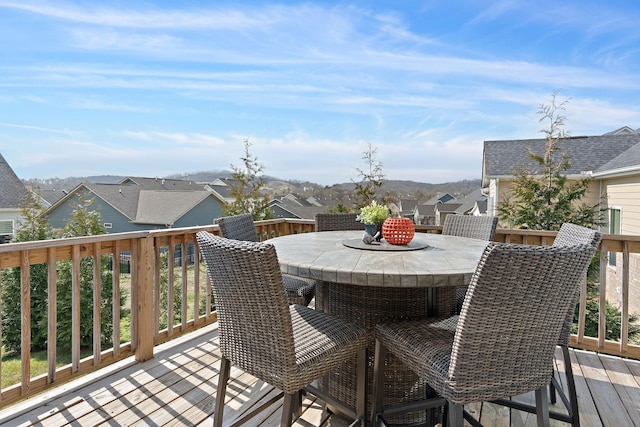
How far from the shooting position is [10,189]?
1020cm

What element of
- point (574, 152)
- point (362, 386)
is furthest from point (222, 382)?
point (574, 152)

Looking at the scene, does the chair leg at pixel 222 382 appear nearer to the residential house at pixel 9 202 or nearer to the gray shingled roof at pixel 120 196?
the residential house at pixel 9 202

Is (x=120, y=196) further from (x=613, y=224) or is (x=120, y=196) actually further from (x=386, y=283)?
(x=613, y=224)

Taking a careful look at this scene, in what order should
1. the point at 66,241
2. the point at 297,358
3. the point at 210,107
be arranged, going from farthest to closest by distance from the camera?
the point at 210,107, the point at 66,241, the point at 297,358

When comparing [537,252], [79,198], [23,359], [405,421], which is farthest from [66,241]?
[79,198]

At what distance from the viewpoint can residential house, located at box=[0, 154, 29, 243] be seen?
31.2 ft

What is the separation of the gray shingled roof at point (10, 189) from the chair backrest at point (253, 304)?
34.1 ft

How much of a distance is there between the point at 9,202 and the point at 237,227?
33.3 ft

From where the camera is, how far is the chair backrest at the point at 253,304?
1497 mm

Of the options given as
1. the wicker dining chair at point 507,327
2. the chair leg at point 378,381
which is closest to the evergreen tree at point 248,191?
the chair leg at point 378,381

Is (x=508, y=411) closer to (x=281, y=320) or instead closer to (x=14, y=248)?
(x=281, y=320)

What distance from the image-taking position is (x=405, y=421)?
213 cm

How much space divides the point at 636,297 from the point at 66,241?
7.67 metres

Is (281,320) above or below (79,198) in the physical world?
below
